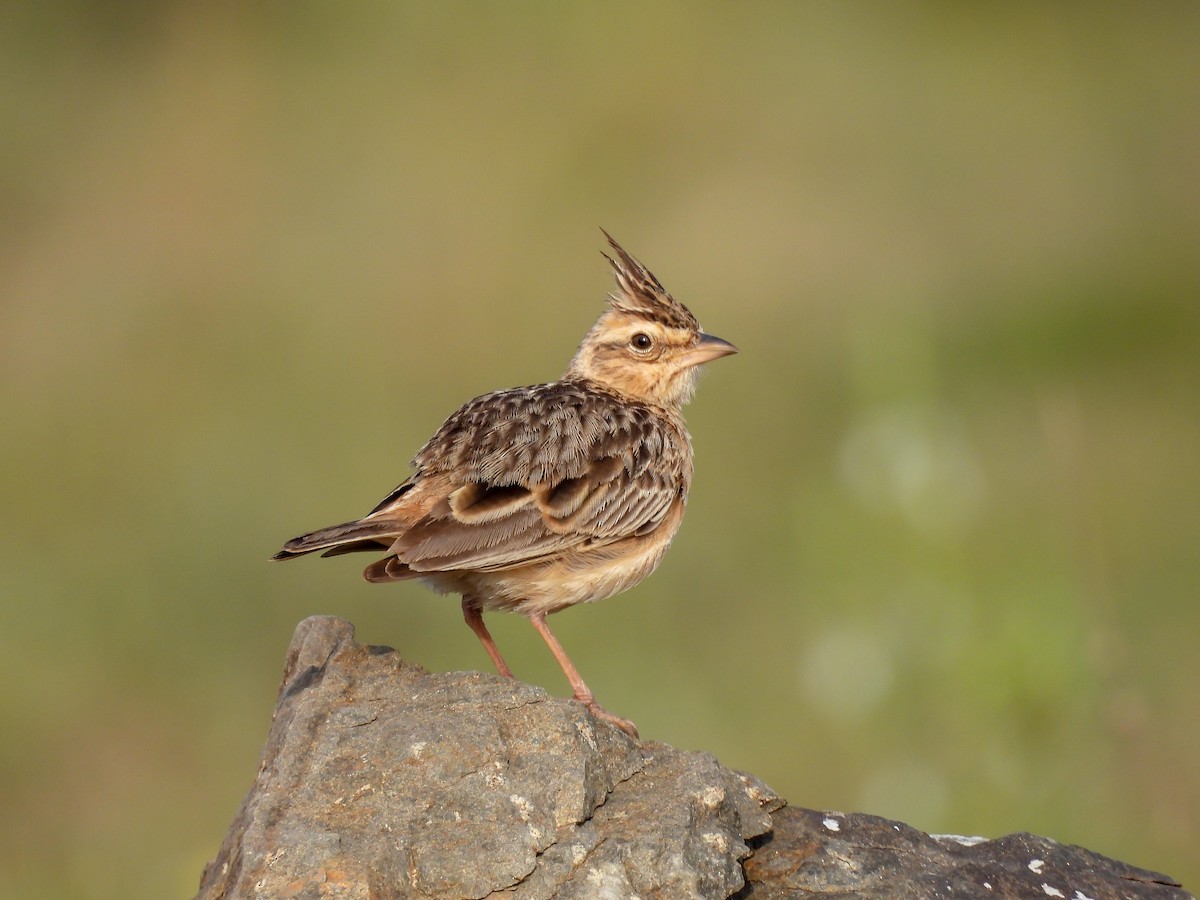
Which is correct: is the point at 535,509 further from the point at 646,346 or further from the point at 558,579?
the point at 646,346

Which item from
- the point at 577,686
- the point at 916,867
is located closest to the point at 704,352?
the point at 577,686

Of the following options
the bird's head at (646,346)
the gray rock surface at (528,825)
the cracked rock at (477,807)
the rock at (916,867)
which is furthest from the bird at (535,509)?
the rock at (916,867)

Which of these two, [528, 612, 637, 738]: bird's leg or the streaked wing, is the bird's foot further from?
the streaked wing

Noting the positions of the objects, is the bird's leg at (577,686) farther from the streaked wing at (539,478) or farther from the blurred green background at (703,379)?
the blurred green background at (703,379)

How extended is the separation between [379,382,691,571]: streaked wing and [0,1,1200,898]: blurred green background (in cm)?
157

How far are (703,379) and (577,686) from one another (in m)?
8.60

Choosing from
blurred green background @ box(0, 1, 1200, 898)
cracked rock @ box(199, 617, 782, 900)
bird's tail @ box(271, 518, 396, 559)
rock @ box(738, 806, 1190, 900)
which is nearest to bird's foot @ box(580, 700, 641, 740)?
cracked rock @ box(199, 617, 782, 900)

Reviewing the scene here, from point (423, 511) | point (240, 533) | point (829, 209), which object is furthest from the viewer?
point (829, 209)

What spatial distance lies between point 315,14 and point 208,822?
48.2 feet

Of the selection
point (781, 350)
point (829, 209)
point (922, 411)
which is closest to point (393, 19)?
point (829, 209)

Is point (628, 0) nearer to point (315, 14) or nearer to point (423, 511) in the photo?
point (315, 14)

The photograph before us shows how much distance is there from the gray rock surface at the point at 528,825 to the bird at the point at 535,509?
1.81ft

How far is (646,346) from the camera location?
8.05 metres

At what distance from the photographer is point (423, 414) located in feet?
48.6
